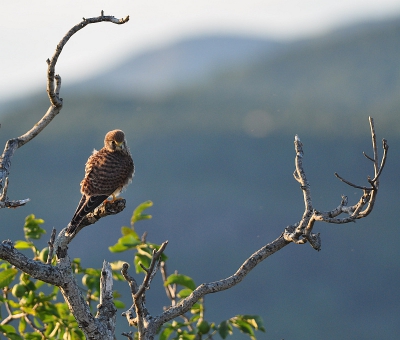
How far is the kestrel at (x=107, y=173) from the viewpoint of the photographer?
632 cm

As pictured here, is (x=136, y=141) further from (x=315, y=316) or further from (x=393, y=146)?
(x=315, y=316)

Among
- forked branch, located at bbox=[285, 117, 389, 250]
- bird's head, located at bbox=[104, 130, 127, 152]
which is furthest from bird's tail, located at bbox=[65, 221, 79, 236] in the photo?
bird's head, located at bbox=[104, 130, 127, 152]

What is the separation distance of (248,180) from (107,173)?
105 ft

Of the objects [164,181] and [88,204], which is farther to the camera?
[164,181]

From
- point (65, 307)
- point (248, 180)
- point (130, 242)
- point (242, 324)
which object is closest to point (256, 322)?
point (242, 324)

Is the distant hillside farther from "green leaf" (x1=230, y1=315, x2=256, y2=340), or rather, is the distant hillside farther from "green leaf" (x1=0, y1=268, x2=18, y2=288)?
"green leaf" (x1=230, y1=315, x2=256, y2=340)

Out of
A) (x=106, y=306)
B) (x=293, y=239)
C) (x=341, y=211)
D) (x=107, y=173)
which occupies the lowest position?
(x=106, y=306)

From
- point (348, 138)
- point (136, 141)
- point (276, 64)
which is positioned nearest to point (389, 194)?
point (348, 138)

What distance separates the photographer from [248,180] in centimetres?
3862

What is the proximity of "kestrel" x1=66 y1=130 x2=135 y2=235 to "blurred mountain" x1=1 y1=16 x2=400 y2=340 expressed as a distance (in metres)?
→ 16.6

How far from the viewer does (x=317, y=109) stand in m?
50.7

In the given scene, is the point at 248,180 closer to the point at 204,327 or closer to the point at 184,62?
the point at 204,327

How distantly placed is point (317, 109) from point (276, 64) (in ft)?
79.6

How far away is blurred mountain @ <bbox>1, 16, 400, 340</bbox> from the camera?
90.5 ft
